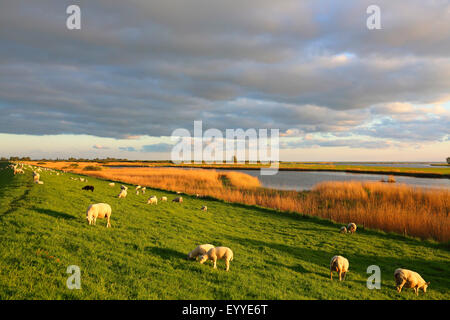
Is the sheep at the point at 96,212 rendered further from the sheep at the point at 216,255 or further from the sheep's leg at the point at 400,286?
the sheep's leg at the point at 400,286

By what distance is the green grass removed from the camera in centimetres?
782

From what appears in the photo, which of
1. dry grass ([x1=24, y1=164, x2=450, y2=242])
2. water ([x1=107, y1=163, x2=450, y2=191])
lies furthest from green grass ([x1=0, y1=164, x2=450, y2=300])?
water ([x1=107, y1=163, x2=450, y2=191])

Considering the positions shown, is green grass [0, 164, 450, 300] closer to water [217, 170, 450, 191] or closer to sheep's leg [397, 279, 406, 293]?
sheep's leg [397, 279, 406, 293]

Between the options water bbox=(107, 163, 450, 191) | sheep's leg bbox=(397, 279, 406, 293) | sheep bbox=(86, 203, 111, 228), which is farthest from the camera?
water bbox=(107, 163, 450, 191)

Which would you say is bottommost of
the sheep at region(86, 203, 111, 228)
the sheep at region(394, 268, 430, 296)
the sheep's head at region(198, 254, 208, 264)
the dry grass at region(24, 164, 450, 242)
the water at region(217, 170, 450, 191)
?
the water at region(217, 170, 450, 191)

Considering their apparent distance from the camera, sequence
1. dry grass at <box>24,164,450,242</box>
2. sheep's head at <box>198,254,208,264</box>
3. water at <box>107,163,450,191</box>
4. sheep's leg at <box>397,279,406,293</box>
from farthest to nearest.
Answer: water at <box>107,163,450,191</box> → dry grass at <box>24,164,450,242</box> → sheep's leg at <box>397,279,406,293</box> → sheep's head at <box>198,254,208,264</box>

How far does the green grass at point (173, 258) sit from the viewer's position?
25.7 feet

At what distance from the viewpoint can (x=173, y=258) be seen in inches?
420

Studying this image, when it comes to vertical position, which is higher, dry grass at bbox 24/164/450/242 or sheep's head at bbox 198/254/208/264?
sheep's head at bbox 198/254/208/264

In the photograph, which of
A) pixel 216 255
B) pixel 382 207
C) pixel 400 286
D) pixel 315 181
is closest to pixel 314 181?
pixel 315 181

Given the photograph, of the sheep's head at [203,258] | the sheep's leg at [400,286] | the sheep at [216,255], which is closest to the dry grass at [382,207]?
the sheep's leg at [400,286]

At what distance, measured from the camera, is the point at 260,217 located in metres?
27.4
